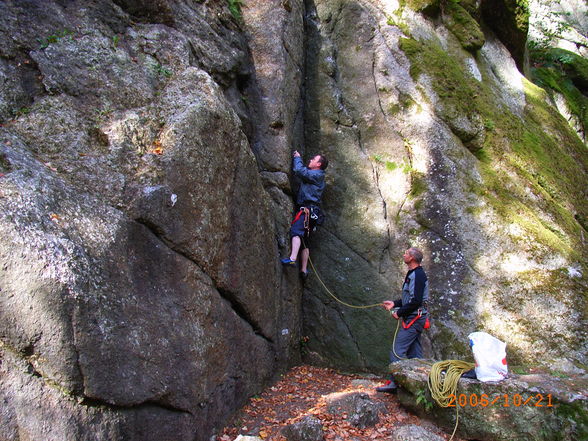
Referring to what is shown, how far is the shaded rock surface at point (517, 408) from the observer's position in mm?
5453

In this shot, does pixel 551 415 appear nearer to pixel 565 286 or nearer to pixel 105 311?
pixel 565 286

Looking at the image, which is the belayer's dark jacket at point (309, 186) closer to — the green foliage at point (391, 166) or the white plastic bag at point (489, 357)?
the green foliage at point (391, 166)

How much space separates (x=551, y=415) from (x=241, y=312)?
13.5 feet

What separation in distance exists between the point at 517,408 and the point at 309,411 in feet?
8.78

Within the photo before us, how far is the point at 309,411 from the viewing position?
659 cm

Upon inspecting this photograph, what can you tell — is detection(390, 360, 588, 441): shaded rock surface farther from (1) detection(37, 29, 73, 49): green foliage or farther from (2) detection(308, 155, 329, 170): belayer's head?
(1) detection(37, 29, 73, 49): green foliage

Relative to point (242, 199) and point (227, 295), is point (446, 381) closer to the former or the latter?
point (227, 295)

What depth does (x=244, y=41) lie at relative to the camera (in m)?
9.45

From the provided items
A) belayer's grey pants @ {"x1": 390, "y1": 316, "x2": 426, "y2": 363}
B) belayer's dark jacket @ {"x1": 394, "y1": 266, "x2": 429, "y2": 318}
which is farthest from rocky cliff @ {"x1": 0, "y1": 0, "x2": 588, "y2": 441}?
belayer's dark jacket @ {"x1": 394, "y1": 266, "x2": 429, "y2": 318}

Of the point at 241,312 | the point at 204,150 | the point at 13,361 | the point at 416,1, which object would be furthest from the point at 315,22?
the point at 13,361

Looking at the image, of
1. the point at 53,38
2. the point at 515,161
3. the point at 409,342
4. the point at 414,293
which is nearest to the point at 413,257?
the point at 414,293

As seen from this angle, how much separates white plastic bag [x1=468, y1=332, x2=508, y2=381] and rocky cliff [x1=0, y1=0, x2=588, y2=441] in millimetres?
1997

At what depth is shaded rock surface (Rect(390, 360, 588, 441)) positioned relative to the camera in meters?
5.45

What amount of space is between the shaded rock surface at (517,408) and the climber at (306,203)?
3270 millimetres
